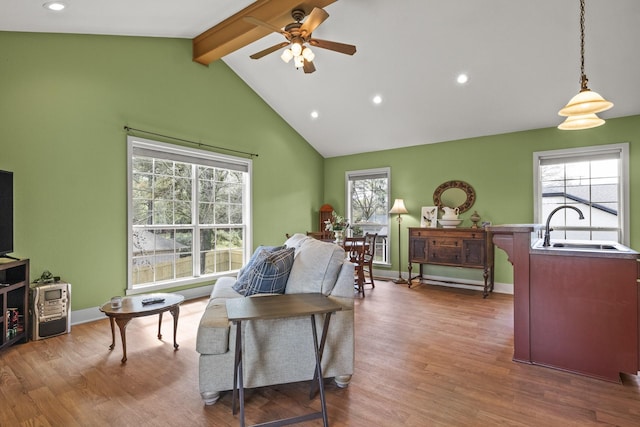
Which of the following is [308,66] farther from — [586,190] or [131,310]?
[586,190]

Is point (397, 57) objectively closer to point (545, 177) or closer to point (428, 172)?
point (428, 172)

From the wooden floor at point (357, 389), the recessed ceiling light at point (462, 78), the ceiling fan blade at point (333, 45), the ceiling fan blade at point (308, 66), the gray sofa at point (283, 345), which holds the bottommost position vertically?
the wooden floor at point (357, 389)

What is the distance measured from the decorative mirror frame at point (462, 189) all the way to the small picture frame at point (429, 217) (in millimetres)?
126

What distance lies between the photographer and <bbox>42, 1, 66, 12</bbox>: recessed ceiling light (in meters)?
2.85

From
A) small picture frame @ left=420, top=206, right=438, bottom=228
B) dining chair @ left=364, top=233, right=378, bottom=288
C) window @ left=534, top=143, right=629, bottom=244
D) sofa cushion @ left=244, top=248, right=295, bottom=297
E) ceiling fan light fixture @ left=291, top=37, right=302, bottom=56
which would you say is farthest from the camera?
small picture frame @ left=420, top=206, right=438, bottom=228

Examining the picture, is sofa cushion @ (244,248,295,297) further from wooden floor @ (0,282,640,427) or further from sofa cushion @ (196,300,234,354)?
wooden floor @ (0,282,640,427)

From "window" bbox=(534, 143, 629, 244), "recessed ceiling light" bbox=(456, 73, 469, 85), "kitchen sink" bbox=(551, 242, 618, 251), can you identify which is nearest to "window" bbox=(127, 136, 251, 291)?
"recessed ceiling light" bbox=(456, 73, 469, 85)

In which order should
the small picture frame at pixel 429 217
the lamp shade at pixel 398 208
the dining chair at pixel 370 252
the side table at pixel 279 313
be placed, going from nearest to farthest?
the side table at pixel 279 313 < the dining chair at pixel 370 252 < the small picture frame at pixel 429 217 < the lamp shade at pixel 398 208

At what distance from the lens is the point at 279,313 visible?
5.48ft

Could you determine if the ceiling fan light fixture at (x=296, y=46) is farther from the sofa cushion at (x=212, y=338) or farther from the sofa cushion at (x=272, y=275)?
the sofa cushion at (x=212, y=338)

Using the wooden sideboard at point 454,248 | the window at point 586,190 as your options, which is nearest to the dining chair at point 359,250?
the wooden sideboard at point 454,248

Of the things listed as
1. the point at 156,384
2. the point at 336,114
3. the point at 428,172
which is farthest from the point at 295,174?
the point at 156,384

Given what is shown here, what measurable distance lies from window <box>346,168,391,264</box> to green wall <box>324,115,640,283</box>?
164 mm

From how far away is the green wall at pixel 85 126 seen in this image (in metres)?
3.18
